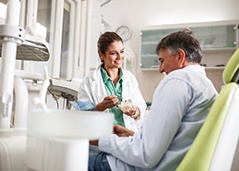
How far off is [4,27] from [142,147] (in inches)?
28.5

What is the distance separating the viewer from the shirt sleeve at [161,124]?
85cm

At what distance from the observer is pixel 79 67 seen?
11.7 ft

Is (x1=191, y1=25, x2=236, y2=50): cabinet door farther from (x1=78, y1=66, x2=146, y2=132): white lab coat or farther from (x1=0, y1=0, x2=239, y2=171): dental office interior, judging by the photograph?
(x1=78, y1=66, x2=146, y2=132): white lab coat

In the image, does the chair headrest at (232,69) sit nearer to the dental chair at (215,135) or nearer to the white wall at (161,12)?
the dental chair at (215,135)

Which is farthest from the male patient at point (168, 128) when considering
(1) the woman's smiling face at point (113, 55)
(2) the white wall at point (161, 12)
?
(2) the white wall at point (161, 12)

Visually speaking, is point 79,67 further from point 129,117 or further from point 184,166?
point 184,166

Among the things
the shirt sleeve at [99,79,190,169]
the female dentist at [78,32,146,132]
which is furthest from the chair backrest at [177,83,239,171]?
the female dentist at [78,32,146,132]

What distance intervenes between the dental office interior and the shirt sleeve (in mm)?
310

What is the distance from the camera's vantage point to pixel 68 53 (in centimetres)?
348

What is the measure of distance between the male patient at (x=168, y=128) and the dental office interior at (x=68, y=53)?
255 mm

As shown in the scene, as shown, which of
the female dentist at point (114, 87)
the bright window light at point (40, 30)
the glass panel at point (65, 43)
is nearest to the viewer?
the female dentist at point (114, 87)

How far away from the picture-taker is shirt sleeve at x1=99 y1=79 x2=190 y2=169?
0.85m

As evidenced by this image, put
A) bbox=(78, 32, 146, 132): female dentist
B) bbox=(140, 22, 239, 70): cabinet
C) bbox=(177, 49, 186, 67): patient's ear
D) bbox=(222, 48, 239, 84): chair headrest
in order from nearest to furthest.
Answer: bbox=(222, 48, 239, 84): chair headrest, bbox=(177, 49, 186, 67): patient's ear, bbox=(78, 32, 146, 132): female dentist, bbox=(140, 22, 239, 70): cabinet

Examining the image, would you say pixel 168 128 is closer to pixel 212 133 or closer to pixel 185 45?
pixel 212 133
